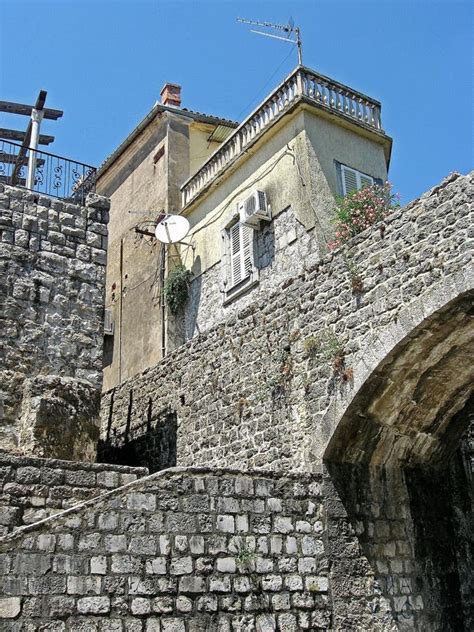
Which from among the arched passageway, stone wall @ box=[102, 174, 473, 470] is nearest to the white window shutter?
stone wall @ box=[102, 174, 473, 470]

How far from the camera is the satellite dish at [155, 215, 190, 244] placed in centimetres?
1487

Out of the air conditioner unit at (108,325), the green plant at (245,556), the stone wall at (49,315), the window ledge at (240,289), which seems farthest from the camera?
the air conditioner unit at (108,325)

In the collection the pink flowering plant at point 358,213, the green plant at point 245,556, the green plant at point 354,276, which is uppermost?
the pink flowering plant at point 358,213

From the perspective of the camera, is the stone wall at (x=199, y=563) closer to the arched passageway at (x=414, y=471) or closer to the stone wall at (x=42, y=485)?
the arched passageway at (x=414, y=471)

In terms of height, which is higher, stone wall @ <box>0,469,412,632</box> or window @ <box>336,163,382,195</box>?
window @ <box>336,163,382,195</box>

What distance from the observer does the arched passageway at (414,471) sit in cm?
741

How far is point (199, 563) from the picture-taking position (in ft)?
21.0

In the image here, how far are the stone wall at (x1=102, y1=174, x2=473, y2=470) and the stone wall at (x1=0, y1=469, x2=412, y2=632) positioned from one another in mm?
933

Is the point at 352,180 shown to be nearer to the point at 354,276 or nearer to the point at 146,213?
the point at 146,213

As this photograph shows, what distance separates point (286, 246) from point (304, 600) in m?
7.23

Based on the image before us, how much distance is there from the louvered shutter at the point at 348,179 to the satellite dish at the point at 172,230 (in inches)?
135

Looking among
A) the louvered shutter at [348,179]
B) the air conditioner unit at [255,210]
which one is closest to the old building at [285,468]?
the air conditioner unit at [255,210]

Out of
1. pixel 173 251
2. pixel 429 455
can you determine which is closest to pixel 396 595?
pixel 429 455

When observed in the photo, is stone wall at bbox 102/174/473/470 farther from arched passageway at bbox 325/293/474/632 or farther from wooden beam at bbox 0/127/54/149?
wooden beam at bbox 0/127/54/149
